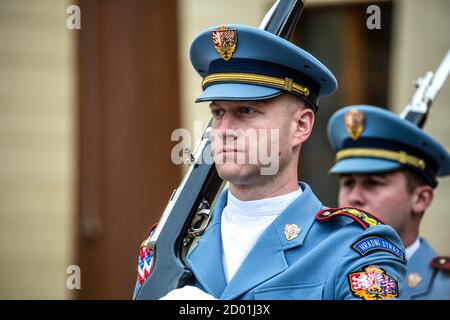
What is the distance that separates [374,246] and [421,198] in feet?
5.38

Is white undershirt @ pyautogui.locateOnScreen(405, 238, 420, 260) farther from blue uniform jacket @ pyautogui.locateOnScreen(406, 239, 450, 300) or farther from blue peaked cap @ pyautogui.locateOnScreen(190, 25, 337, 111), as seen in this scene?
blue peaked cap @ pyautogui.locateOnScreen(190, 25, 337, 111)

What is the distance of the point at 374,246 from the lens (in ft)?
8.32

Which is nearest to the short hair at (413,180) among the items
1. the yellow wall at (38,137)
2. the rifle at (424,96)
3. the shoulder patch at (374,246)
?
the rifle at (424,96)

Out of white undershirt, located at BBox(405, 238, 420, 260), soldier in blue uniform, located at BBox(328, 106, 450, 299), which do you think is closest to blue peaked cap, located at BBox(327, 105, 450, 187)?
soldier in blue uniform, located at BBox(328, 106, 450, 299)

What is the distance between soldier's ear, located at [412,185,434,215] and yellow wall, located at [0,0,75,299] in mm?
3116

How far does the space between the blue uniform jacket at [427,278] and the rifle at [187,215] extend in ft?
4.83

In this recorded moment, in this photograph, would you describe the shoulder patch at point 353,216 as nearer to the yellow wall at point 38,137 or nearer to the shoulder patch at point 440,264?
the shoulder patch at point 440,264

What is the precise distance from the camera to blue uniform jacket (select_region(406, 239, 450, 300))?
400 centimetres

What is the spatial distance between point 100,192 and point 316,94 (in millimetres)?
3744

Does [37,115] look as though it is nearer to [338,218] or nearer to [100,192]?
[100,192]

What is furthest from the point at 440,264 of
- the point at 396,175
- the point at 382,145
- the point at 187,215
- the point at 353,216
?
the point at 187,215

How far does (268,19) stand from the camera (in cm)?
296
